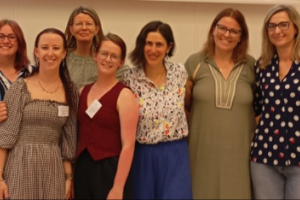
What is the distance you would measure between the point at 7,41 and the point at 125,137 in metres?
1.03

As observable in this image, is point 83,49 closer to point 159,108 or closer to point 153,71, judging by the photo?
point 153,71

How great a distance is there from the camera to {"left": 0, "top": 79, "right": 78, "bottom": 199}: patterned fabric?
76.3 inches

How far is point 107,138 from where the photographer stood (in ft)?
6.61

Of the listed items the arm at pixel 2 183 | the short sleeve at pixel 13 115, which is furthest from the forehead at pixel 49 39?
the arm at pixel 2 183

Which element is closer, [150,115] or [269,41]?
[150,115]

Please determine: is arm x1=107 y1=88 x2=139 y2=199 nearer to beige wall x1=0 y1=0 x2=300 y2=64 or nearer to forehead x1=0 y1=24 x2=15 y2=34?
forehead x1=0 y1=24 x2=15 y2=34

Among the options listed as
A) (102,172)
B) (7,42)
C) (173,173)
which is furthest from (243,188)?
(7,42)

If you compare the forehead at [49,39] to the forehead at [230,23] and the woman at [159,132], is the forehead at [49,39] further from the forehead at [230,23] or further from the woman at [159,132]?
the forehead at [230,23]

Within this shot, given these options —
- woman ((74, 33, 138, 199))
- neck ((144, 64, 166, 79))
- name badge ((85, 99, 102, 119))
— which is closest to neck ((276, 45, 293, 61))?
neck ((144, 64, 166, 79))

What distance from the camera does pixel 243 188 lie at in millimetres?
2352

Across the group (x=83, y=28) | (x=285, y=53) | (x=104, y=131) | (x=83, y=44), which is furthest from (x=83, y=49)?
(x=285, y=53)

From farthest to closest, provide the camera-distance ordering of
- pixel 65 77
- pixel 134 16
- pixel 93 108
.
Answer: pixel 134 16 < pixel 65 77 < pixel 93 108

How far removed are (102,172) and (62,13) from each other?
1.88m

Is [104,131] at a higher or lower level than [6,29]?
lower
